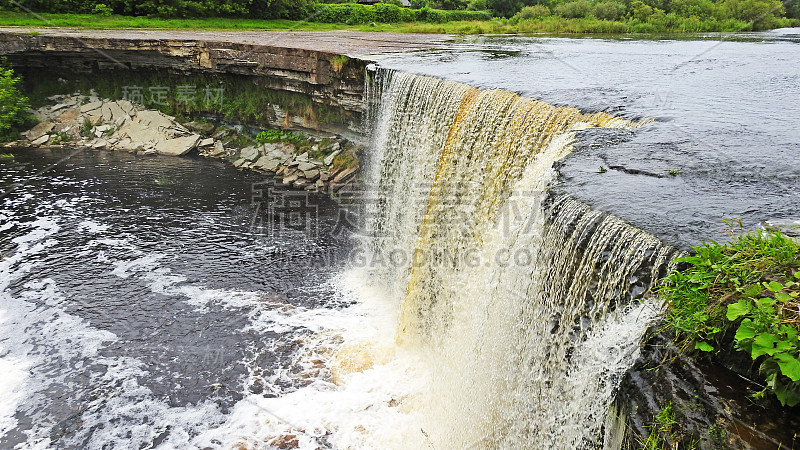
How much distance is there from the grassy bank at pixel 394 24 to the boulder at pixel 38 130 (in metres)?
6.31

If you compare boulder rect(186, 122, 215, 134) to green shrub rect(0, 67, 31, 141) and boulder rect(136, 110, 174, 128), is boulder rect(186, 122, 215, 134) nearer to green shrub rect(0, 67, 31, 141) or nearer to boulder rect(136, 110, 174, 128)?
boulder rect(136, 110, 174, 128)

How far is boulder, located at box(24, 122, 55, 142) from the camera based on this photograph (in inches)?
835

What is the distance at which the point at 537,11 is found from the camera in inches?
1468

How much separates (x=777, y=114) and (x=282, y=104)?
16036 millimetres

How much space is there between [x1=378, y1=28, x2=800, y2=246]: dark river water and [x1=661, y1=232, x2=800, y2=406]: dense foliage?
2.63 feet

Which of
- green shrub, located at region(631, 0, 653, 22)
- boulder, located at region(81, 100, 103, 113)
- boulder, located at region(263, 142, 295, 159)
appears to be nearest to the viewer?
boulder, located at region(263, 142, 295, 159)

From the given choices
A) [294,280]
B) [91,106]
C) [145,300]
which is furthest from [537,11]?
[145,300]

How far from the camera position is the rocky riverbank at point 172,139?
1898 centimetres

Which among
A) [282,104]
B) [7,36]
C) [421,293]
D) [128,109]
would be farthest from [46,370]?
[7,36]

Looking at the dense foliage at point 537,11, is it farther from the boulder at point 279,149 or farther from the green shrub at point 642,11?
the boulder at point 279,149

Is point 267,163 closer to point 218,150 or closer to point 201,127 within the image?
point 218,150

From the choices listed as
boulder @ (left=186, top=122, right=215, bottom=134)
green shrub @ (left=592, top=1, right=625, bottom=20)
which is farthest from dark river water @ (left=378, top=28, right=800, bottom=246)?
green shrub @ (left=592, top=1, right=625, bottom=20)

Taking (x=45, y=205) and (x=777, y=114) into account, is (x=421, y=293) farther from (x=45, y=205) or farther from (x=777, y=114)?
(x=45, y=205)

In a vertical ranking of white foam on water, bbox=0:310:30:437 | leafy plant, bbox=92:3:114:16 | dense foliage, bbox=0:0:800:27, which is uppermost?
dense foliage, bbox=0:0:800:27
